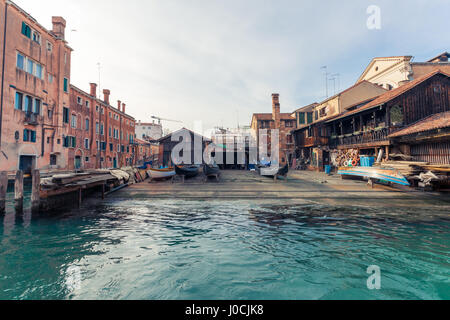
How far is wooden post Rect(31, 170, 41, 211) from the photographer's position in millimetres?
9977

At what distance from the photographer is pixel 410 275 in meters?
4.83

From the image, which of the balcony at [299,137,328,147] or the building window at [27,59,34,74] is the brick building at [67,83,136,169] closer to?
the building window at [27,59,34,74]

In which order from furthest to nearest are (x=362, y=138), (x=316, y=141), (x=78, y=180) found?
1. (x=316, y=141)
2. (x=362, y=138)
3. (x=78, y=180)

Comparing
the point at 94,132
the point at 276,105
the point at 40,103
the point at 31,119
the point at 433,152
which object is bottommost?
the point at 433,152

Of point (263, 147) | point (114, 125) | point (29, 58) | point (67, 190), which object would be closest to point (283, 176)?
point (67, 190)

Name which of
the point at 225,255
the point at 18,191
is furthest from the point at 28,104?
the point at 225,255

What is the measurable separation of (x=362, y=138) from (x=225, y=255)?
871 inches

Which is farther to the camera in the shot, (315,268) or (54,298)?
(315,268)

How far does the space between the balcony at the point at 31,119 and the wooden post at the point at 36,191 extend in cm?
1747

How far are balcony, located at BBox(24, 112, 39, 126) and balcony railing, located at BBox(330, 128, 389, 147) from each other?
110ft

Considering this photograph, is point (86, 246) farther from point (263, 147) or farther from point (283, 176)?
point (263, 147)

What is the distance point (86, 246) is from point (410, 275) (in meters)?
8.28

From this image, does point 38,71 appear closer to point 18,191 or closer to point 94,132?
point 94,132

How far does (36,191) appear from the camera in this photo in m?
10.1
